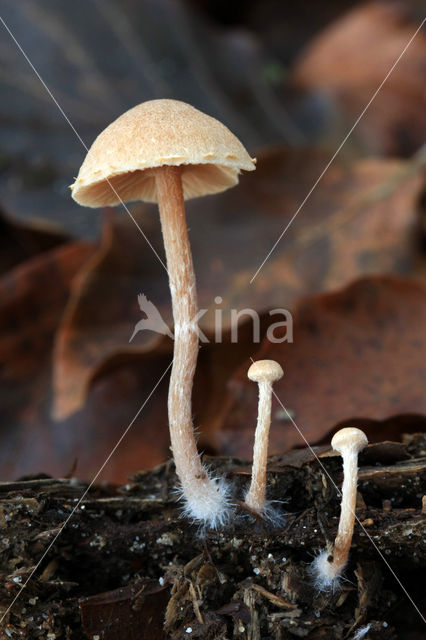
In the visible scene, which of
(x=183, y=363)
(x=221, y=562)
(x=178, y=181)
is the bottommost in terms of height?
(x=221, y=562)

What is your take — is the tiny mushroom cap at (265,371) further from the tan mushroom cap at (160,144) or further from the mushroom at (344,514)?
the tan mushroom cap at (160,144)

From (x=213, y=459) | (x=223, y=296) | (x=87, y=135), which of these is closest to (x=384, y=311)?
(x=223, y=296)

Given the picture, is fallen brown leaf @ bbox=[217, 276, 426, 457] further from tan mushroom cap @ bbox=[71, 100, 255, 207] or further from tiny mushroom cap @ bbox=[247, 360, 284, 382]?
tan mushroom cap @ bbox=[71, 100, 255, 207]

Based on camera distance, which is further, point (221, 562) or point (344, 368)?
point (344, 368)

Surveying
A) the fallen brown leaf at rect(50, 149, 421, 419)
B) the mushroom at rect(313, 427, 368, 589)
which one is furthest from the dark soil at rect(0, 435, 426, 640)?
the fallen brown leaf at rect(50, 149, 421, 419)

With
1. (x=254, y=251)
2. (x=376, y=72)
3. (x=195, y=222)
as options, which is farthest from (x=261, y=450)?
(x=376, y=72)

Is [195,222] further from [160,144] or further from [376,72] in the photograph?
[376,72]

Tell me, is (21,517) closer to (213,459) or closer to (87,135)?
(213,459)
